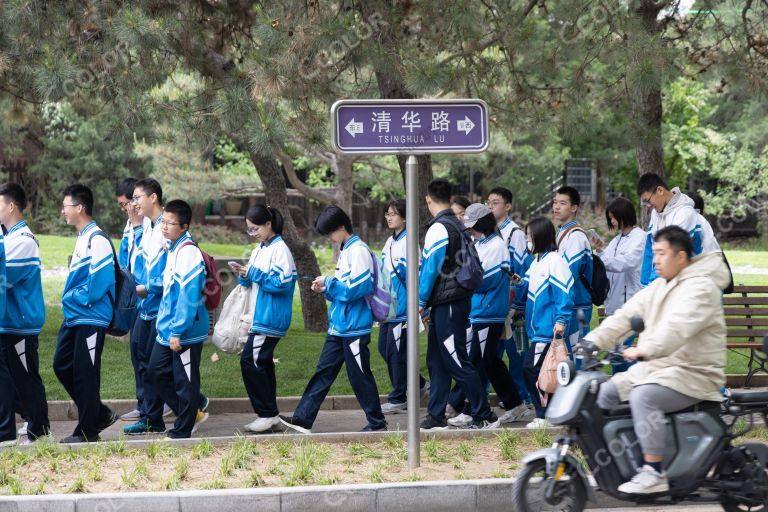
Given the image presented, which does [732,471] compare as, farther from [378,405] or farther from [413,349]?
[378,405]

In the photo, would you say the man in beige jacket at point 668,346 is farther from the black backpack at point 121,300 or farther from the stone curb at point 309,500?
the black backpack at point 121,300

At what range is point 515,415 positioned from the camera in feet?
30.0

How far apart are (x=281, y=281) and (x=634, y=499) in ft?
11.8

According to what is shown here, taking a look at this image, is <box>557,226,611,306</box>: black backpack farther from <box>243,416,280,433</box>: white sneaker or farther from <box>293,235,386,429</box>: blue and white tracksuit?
<box>243,416,280,433</box>: white sneaker

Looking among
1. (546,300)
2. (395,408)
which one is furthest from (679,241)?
(395,408)

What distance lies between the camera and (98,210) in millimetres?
30016

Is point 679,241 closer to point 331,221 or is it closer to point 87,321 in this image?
point 331,221

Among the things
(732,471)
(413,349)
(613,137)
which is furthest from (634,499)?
(613,137)

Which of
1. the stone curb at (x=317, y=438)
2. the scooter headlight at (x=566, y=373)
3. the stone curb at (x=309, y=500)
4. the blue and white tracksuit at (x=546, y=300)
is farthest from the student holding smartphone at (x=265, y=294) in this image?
the scooter headlight at (x=566, y=373)

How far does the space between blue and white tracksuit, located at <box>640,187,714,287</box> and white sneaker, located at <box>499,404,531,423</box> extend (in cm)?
150

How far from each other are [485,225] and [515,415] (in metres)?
1.67

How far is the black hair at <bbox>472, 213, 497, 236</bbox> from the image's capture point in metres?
9.05

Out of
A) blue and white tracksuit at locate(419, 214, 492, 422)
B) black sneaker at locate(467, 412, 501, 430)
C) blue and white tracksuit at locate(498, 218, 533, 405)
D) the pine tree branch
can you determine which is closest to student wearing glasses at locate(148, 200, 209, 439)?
blue and white tracksuit at locate(419, 214, 492, 422)

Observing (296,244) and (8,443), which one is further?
(296,244)
